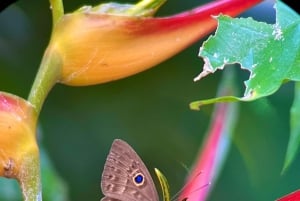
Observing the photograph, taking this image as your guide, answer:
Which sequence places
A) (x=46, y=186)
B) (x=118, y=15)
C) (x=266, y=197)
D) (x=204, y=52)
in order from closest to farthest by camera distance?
(x=204, y=52), (x=118, y=15), (x=46, y=186), (x=266, y=197)

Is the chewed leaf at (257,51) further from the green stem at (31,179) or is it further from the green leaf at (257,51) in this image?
the green stem at (31,179)

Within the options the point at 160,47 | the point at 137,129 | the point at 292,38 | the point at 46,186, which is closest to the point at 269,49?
the point at 292,38

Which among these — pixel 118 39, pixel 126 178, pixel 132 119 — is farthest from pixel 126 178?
pixel 132 119

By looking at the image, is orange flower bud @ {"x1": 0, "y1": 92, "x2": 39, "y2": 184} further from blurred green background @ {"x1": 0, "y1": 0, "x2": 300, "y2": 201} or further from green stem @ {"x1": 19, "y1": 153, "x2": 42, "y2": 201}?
blurred green background @ {"x1": 0, "y1": 0, "x2": 300, "y2": 201}

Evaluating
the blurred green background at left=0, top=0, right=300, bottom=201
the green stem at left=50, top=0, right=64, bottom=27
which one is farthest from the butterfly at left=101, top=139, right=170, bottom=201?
the blurred green background at left=0, top=0, right=300, bottom=201

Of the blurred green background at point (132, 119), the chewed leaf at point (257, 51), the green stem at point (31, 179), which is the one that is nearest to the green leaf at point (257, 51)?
the chewed leaf at point (257, 51)

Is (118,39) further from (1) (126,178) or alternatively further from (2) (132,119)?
(2) (132,119)

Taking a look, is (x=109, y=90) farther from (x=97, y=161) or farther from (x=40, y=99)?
(x=40, y=99)
